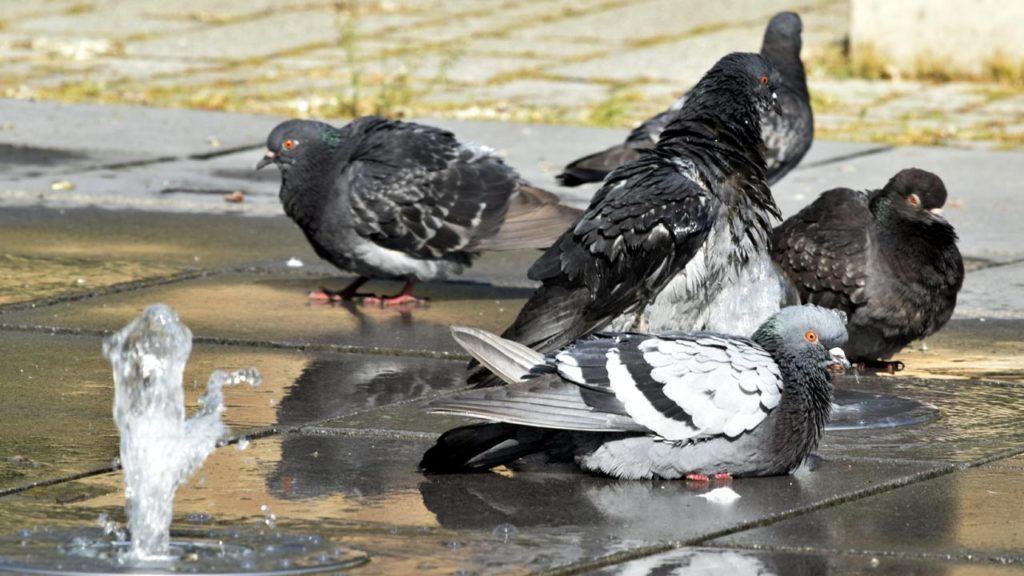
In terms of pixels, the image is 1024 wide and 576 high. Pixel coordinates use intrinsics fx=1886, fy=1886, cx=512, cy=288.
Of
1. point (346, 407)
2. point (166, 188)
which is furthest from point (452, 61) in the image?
point (346, 407)

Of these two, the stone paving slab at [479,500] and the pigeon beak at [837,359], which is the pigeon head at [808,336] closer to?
the pigeon beak at [837,359]

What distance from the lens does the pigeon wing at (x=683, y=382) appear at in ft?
16.3

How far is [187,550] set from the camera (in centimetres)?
438

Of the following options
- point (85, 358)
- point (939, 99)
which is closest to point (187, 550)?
point (85, 358)

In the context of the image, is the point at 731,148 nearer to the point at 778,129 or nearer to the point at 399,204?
the point at 399,204

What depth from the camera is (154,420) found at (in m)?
4.86

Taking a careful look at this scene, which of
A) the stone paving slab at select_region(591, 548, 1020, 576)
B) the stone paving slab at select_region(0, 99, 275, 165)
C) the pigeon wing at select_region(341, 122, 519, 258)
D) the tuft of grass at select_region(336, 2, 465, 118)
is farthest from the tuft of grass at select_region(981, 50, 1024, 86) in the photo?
the stone paving slab at select_region(591, 548, 1020, 576)

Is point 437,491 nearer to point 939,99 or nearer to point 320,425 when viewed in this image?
point 320,425

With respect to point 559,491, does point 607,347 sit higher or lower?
higher

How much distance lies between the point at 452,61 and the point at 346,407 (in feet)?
26.1

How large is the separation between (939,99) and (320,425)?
907cm

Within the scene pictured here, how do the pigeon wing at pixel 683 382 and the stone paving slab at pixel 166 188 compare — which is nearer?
the pigeon wing at pixel 683 382

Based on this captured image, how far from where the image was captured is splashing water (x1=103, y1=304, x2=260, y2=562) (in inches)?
181

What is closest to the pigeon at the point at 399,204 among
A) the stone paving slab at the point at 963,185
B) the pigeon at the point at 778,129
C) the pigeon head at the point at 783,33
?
the pigeon at the point at 778,129
